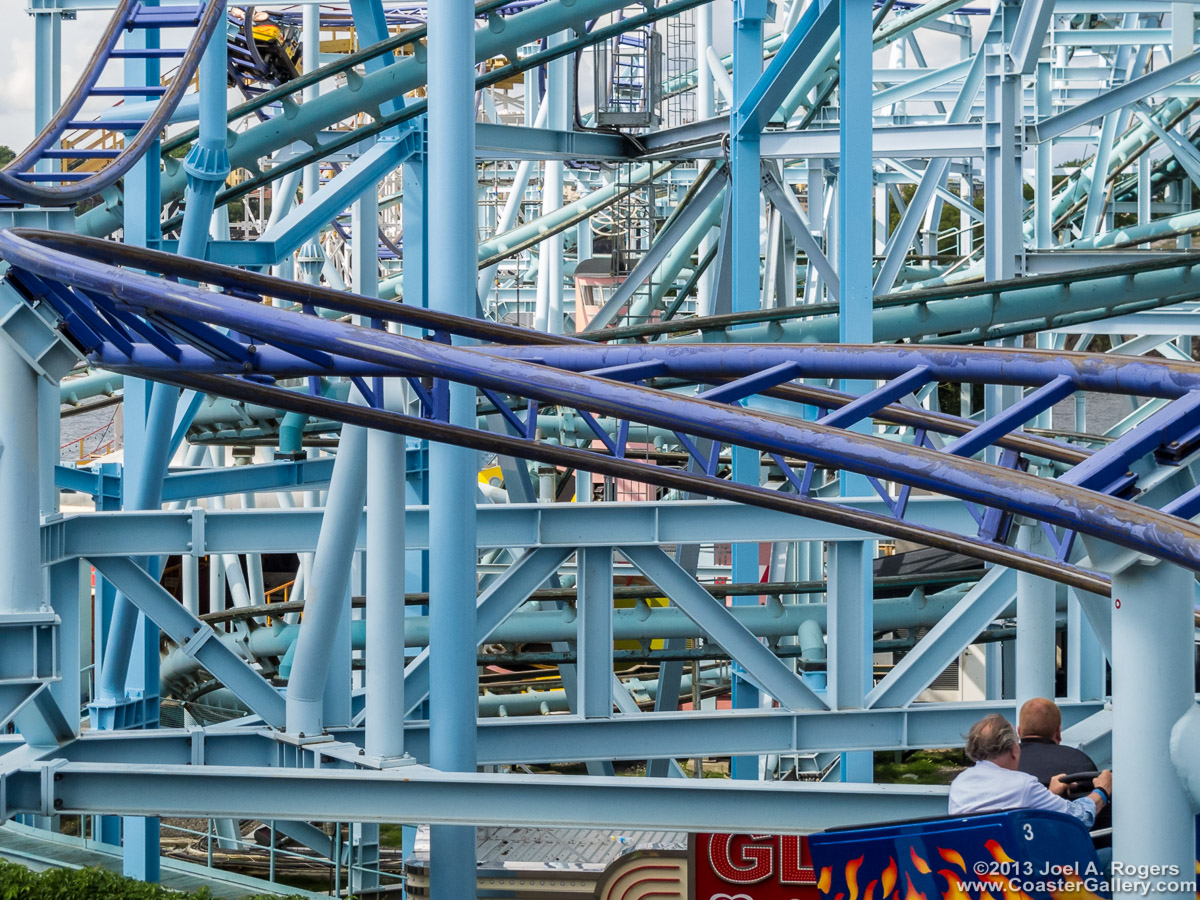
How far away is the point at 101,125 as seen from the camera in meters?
8.96

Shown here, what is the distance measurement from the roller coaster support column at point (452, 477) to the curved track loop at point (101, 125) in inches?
95.4

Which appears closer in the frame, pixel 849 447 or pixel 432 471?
pixel 849 447

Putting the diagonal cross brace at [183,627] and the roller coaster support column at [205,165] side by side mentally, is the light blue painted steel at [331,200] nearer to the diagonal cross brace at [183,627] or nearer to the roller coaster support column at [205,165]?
the roller coaster support column at [205,165]

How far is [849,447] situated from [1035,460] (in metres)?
5.32

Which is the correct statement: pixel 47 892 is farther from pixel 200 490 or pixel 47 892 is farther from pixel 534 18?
pixel 534 18

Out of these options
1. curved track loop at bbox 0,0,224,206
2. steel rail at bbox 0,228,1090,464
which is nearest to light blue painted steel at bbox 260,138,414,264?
curved track loop at bbox 0,0,224,206

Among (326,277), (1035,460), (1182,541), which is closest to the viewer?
(1182,541)

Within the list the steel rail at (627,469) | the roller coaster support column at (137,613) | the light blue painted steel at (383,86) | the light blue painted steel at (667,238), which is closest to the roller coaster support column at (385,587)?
the steel rail at (627,469)

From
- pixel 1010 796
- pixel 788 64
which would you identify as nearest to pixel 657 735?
pixel 1010 796

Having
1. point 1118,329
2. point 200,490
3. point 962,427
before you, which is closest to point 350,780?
point 962,427

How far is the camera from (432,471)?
6797mm

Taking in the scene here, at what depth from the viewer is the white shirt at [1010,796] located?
174 inches

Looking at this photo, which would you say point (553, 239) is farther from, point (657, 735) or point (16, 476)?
point (16, 476)

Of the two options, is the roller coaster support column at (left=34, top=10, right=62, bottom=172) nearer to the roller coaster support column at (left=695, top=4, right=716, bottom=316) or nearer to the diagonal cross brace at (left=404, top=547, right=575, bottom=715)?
the diagonal cross brace at (left=404, top=547, right=575, bottom=715)
